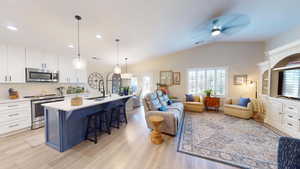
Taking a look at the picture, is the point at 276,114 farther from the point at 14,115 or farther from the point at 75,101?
the point at 14,115

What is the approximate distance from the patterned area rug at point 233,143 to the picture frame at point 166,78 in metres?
3.12

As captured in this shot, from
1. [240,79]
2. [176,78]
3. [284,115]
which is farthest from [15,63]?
[240,79]

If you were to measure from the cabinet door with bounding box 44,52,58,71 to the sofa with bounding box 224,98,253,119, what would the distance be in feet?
22.2

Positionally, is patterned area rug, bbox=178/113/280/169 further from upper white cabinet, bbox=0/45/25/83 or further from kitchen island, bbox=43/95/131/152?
upper white cabinet, bbox=0/45/25/83

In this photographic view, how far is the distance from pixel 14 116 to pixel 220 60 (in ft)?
25.1

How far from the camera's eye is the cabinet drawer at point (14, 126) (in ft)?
8.87

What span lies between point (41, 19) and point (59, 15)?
44 cm

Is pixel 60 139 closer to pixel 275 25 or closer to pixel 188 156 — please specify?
pixel 188 156

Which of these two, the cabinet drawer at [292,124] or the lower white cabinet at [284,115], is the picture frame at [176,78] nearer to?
the lower white cabinet at [284,115]

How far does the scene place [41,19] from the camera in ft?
7.51

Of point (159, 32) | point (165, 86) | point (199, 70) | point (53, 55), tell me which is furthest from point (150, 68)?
point (53, 55)

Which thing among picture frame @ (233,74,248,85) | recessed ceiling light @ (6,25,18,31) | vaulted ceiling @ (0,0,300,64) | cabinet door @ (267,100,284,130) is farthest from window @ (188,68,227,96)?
recessed ceiling light @ (6,25,18,31)

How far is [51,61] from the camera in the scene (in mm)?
3740

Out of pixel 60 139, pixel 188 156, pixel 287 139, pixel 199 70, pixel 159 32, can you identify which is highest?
pixel 159 32
